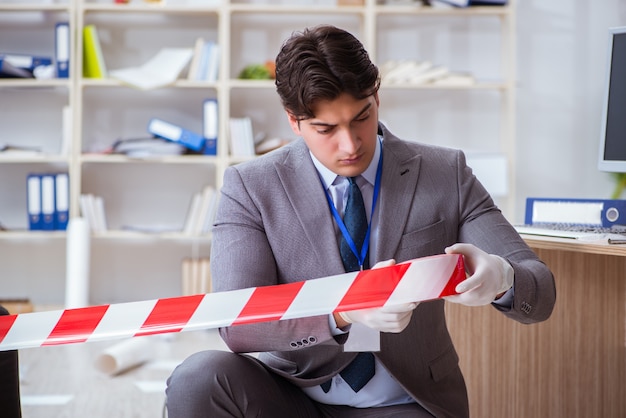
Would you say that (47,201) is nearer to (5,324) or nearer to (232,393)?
(5,324)

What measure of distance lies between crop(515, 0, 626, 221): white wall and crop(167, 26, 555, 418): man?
3437mm

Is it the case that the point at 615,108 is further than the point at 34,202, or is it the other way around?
the point at 34,202

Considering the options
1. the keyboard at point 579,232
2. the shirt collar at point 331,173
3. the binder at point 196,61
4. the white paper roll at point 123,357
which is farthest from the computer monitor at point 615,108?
the binder at point 196,61

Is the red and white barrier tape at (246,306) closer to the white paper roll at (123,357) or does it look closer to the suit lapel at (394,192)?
the suit lapel at (394,192)

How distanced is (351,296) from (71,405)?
196 cm

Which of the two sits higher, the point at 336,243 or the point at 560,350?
the point at 336,243

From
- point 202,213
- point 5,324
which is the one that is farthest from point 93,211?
point 5,324

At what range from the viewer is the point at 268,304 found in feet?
4.50

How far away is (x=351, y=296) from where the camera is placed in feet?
4.28

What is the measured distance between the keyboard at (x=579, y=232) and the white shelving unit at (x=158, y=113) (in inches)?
110

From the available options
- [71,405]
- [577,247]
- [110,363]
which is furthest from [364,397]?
[110,363]

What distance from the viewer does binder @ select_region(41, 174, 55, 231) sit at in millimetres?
4512

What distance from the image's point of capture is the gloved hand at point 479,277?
1.27m

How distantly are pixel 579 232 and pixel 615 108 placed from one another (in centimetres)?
54
